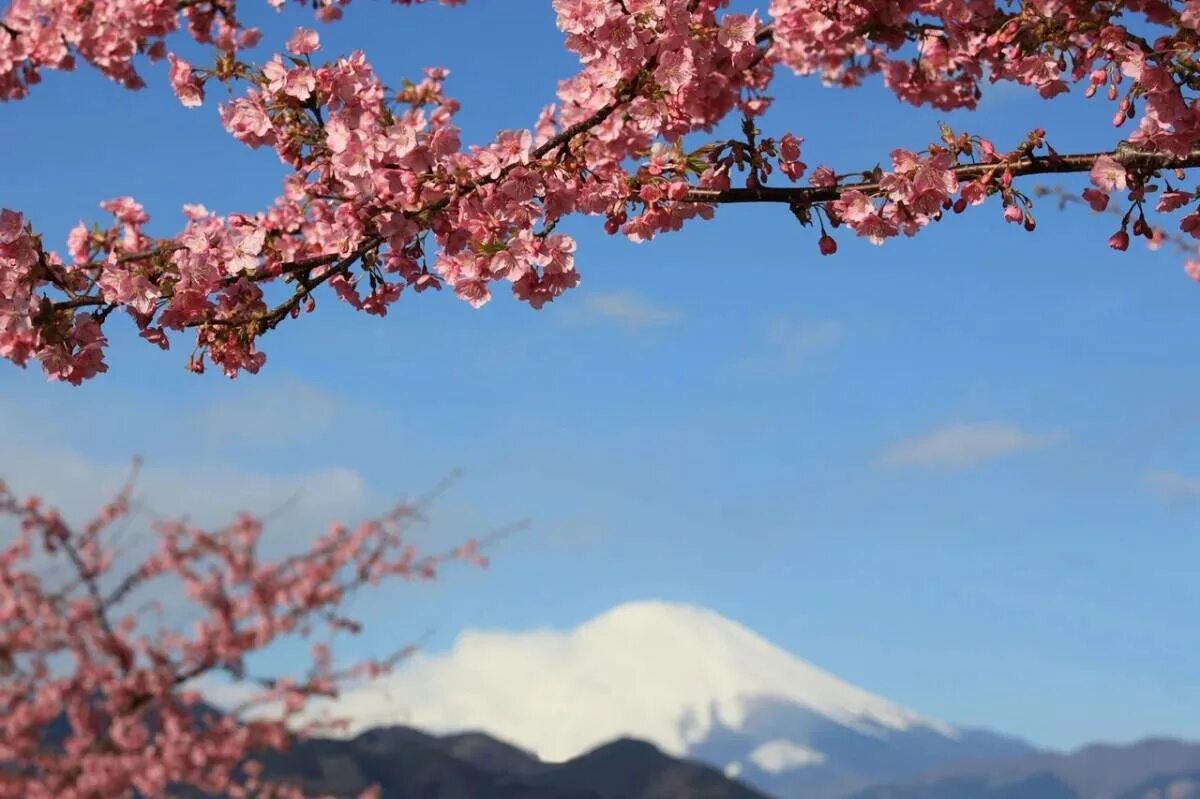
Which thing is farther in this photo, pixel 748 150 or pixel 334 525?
pixel 334 525

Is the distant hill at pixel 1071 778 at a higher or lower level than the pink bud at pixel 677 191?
higher

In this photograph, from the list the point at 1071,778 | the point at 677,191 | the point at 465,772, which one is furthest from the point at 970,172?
the point at 1071,778

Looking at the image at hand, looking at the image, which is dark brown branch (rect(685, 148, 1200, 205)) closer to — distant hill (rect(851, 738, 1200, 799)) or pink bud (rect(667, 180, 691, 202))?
pink bud (rect(667, 180, 691, 202))

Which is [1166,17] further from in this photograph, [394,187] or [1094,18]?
[394,187]

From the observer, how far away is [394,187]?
424cm

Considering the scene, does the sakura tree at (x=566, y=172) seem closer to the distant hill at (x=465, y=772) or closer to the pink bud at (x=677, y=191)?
the pink bud at (x=677, y=191)

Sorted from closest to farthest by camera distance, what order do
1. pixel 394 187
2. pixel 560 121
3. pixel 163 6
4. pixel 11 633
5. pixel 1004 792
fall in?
pixel 394 187 < pixel 560 121 < pixel 163 6 < pixel 11 633 < pixel 1004 792

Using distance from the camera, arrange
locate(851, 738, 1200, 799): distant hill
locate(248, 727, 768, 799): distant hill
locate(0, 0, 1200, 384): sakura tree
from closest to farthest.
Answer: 1. locate(0, 0, 1200, 384): sakura tree
2. locate(248, 727, 768, 799): distant hill
3. locate(851, 738, 1200, 799): distant hill

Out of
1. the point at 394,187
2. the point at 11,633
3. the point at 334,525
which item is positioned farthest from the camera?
the point at 334,525

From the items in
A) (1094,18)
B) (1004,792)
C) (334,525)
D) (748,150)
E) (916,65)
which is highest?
(1004,792)

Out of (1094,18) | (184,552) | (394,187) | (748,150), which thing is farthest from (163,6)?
(184,552)

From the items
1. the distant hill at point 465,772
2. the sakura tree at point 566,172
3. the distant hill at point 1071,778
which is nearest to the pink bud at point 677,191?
the sakura tree at point 566,172

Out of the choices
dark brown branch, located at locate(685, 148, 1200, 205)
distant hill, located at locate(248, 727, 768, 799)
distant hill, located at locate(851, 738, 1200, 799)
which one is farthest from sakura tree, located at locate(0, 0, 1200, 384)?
distant hill, located at locate(851, 738, 1200, 799)

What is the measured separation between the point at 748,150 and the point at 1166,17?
160 centimetres
